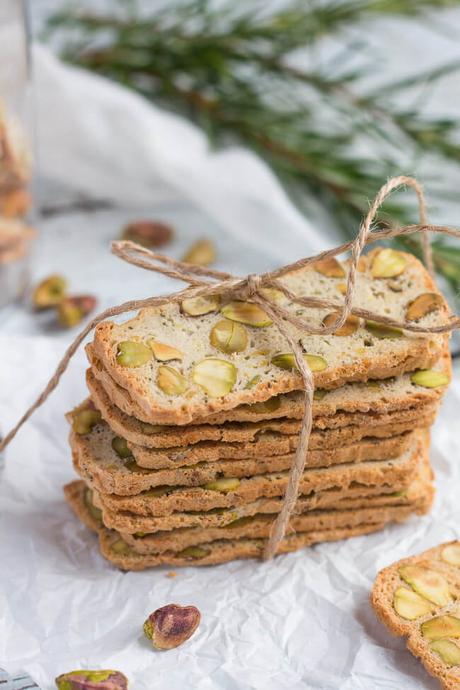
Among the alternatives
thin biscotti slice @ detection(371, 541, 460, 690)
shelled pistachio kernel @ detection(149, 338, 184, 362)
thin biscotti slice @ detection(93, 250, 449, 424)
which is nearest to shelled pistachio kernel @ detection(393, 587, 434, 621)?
thin biscotti slice @ detection(371, 541, 460, 690)

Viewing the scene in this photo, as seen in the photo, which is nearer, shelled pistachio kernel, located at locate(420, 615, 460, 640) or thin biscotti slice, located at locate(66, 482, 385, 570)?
shelled pistachio kernel, located at locate(420, 615, 460, 640)

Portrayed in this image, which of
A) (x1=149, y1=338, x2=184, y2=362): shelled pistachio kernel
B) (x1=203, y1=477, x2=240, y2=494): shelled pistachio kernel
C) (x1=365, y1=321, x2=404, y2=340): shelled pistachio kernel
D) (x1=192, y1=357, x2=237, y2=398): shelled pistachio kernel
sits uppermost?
(x1=149, y1=338, x2=184, y2=362): shelled pistachio kernel

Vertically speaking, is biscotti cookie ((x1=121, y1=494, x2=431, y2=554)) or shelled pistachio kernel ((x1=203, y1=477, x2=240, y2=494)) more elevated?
shelled pistachio kernel ((x1=203, y1=477, x2=240, y2=494))

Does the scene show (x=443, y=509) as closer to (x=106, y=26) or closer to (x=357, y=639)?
(x=357, y=639)

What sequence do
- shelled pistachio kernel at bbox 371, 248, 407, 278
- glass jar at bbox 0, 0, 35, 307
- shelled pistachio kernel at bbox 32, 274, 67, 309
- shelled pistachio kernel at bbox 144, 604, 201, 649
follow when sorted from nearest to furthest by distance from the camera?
shelled pistachio kernel at bbox 144, 604, 201, 649 → shelled pistachio kernel at bbox 371, 248, 407, 278 → glass jar at bbox 0, 0, 35, 307 → shelled pistachio kernel at bbox 32, 274, 67, 309

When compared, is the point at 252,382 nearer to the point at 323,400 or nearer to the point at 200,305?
the point at 323,400

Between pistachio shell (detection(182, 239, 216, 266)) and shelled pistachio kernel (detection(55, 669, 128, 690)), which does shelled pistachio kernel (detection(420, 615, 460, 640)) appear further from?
pistachio shell (detection(182, 239, 216, 266))
